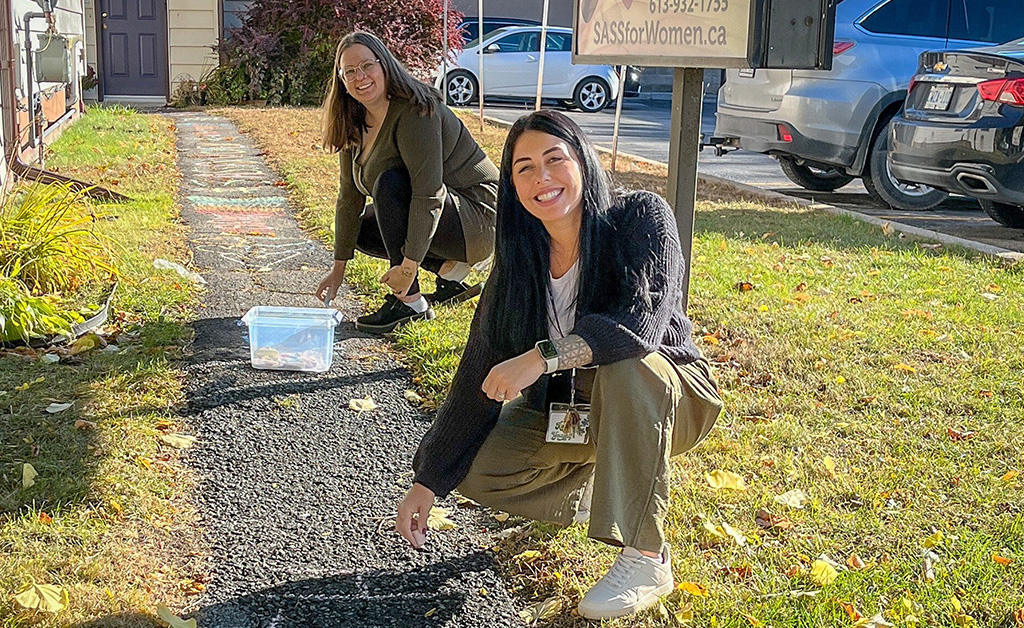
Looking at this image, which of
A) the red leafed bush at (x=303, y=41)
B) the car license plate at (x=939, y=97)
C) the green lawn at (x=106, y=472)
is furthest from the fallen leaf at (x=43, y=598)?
the red leafed bush at (x=303, y=41)

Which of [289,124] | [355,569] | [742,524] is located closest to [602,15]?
[742,524]

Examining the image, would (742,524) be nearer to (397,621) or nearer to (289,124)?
(397,621)

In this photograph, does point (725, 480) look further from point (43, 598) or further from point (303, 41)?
point (303, 41)

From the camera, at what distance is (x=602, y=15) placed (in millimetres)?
3865

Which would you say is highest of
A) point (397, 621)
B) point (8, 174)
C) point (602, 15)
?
point (602, 15)

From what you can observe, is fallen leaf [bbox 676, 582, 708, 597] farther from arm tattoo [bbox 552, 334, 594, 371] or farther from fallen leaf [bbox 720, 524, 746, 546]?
arm tattoo [bbox 552, 334, 594, 371]

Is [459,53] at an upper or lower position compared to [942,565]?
upper

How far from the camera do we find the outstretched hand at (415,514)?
267cm

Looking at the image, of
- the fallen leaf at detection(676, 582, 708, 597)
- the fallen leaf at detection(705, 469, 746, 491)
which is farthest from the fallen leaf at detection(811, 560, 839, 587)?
the fallen leaf at detection(705, 469, 746, 491)

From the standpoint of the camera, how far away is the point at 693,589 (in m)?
2.71

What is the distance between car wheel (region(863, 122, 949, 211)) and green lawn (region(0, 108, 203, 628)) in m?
5.86

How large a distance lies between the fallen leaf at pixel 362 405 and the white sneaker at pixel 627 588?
1.53m

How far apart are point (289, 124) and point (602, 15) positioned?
10.0m

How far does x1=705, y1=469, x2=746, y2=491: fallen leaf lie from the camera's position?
3326mm
